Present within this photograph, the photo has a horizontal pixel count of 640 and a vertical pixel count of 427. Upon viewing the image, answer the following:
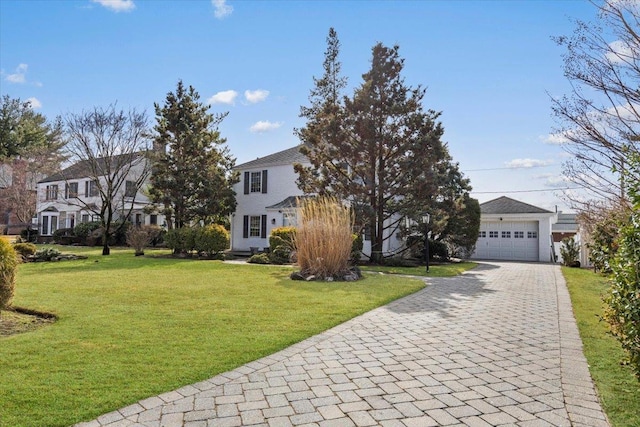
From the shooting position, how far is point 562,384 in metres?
3.56

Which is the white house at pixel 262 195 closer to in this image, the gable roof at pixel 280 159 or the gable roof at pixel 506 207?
the gable roof at pixel 280 159

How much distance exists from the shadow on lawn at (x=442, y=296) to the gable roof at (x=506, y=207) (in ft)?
Result: 43.1

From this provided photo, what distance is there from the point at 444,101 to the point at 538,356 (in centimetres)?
1390

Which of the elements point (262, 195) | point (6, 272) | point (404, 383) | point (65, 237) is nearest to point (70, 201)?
point (65, 237)

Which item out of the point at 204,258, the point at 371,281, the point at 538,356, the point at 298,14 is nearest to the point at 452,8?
the point at 298,14

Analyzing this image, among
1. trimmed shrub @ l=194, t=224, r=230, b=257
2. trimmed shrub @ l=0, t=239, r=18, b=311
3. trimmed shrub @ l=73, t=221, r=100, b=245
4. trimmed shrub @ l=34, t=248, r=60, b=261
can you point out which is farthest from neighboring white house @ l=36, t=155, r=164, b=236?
trimmed shrub @ l=0, t=239, r=18, b=311

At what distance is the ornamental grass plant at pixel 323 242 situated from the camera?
1078 centimetres

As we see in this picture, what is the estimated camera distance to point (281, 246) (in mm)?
15680

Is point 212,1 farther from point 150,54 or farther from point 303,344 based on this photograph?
point 303,344

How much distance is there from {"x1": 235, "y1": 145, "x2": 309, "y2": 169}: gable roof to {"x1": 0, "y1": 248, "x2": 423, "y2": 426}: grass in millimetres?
12578

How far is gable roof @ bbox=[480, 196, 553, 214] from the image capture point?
74.7 ft

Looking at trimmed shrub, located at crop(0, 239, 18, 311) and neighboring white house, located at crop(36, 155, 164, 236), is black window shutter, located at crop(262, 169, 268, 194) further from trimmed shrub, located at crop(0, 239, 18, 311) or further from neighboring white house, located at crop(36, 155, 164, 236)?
trimmed shrub, located at crop(0, 239, 18, 311)

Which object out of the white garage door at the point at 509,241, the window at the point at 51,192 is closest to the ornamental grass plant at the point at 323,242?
the white garage door at the point at 509,241

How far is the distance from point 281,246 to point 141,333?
35.4ft
